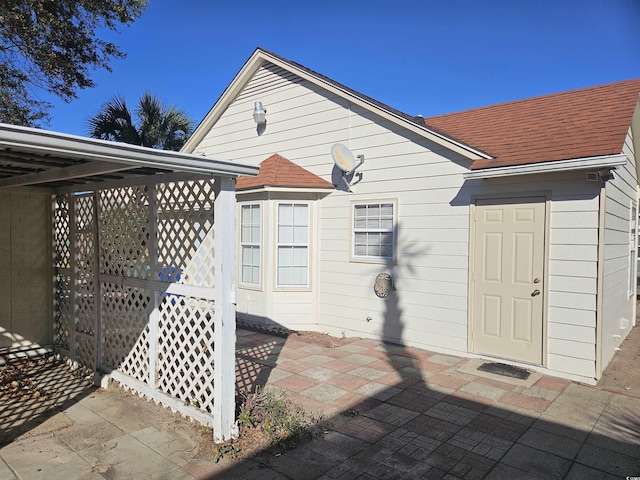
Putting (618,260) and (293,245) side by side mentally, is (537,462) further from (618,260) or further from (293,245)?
(293,245)

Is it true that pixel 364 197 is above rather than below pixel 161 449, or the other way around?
above

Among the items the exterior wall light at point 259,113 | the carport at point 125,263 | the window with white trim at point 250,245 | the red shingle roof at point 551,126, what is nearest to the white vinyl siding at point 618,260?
the red shingle roof at point 551,126

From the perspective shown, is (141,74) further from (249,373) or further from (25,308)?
(249,373)

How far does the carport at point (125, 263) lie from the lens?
3453 millimetres

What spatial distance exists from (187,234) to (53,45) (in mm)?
6925

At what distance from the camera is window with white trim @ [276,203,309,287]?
787 centimetres

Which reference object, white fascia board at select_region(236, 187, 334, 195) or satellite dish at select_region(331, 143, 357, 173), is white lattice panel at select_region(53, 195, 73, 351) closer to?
white fascia board at select_region(236, 187, 334, 195)

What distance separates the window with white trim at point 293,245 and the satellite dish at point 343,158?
1271mm

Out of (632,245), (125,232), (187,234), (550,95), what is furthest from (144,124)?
(632,245)

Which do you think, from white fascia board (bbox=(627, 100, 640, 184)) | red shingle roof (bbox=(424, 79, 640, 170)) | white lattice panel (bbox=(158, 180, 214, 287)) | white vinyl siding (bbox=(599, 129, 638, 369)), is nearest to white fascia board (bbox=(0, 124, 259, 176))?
white lattice panel (bbox=(158, 180, 214, 287))

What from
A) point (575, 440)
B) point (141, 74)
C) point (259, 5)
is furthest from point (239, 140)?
point (575, 440)

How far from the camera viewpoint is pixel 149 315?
428cm

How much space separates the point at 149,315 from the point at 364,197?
13.7 feet

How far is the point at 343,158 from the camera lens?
6965 mm
